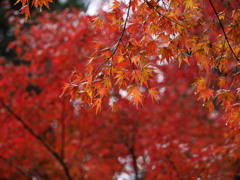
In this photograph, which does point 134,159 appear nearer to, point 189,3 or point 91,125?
point 91,125

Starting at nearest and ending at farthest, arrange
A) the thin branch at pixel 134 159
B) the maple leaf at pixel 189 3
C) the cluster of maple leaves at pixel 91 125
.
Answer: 1. the maple leaf at pixel 189 3
2. the cluster of maple leaves at pixel 91 125
3. the thin branch at pixel 134 159

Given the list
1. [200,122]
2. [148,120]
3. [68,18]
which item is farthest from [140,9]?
[200,122]

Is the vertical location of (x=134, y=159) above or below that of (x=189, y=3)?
above

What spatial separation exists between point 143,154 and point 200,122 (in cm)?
366

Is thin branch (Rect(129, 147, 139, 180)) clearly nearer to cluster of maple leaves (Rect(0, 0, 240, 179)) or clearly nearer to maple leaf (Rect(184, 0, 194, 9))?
cluster of maple leaves (Rect(0, 0, 240, 179))

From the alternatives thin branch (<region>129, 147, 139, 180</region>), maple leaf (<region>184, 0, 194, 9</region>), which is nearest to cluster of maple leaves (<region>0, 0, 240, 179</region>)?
thin branch (<region>129, 147, 139, 180</region>)

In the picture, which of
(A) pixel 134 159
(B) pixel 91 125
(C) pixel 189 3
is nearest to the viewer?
(C) pixel 189 3

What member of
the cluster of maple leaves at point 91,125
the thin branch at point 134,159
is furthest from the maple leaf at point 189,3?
the thin branch at point 134,159

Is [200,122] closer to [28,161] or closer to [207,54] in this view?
[28,161]

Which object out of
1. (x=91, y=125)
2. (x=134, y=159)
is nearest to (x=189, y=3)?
(x=134, y=159)

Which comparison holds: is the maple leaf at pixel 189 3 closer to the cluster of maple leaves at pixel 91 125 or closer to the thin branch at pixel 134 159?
the cluster of maple leaves at pixel 91 125

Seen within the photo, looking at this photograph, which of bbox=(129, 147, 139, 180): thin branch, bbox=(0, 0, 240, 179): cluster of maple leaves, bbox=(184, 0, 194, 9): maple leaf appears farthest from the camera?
bbox=(129, 147, 139, 180): thin branch

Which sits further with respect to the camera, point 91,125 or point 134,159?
point 91,125

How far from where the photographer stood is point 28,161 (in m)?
8.21
